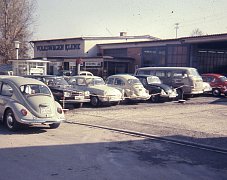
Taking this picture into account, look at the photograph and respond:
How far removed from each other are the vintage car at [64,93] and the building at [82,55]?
63.1 feet

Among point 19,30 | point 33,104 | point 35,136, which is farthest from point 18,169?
point 19,30

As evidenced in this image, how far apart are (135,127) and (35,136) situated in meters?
3.60

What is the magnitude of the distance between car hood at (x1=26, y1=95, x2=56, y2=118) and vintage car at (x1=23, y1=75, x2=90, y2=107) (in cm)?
422

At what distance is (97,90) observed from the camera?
18.0 m

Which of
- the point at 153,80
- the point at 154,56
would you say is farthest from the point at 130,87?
the point at 154,56

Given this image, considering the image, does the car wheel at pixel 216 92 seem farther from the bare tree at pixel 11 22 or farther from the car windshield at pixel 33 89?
the bare tree at pixel 11 22

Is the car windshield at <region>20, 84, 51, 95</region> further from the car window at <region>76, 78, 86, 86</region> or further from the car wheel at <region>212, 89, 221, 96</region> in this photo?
the car wheel at <region>212, 89, 221, 96</region>

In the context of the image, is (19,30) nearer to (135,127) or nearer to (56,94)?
(56,94)

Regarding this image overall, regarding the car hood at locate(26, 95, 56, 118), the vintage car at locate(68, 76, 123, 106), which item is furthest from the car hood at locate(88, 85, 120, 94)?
the car hood at locate(26, 95, 56, 118)

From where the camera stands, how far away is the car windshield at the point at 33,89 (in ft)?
36.2

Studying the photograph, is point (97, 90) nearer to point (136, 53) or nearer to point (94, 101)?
point (94, 101)

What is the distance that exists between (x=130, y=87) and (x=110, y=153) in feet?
38.0

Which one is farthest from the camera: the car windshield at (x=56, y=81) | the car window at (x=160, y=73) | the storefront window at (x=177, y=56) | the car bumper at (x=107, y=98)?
the storefront window at (x=177, y=56)

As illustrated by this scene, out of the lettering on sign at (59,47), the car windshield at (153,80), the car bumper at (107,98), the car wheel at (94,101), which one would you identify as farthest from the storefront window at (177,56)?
the car wheel at (94,101)
